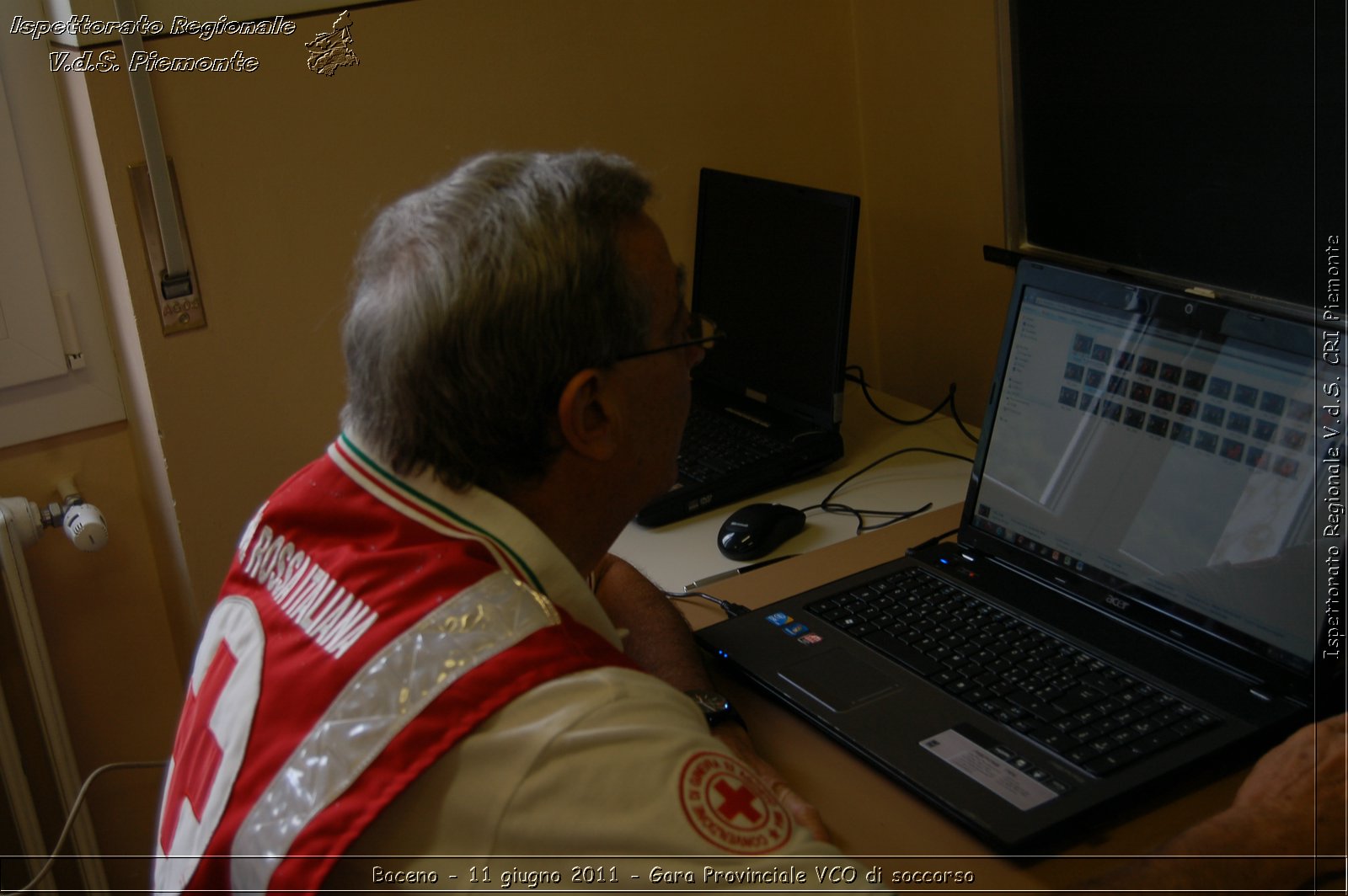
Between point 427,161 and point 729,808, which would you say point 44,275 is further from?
point 729,808

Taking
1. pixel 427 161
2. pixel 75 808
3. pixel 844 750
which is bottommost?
pixel 75 808

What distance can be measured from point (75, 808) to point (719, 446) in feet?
3.42

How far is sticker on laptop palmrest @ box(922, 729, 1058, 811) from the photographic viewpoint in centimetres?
90

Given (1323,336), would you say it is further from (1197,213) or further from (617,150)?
(617,150)

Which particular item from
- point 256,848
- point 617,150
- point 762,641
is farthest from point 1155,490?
point 617,150

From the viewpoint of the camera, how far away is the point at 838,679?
1076 millimetres

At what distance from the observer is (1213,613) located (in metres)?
1.00

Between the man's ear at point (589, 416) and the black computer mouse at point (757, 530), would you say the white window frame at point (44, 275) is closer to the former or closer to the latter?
the black computer mouse at point (757, 530)

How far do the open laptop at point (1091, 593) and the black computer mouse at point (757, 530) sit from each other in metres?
0.22

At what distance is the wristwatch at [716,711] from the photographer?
105 cm

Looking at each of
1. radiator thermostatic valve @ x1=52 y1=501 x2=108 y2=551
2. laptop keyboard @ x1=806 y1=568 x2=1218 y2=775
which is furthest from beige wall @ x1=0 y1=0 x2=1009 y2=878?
laptop keyboard @ x1=806 y1=568 x2=1218 y2=775

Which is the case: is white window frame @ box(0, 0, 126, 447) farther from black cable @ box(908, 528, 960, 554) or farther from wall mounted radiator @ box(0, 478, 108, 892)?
black cable @ box(908, 528, 960, 554)

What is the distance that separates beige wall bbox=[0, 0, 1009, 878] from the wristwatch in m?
0.91

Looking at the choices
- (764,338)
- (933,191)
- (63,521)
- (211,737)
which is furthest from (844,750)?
(63,521)
